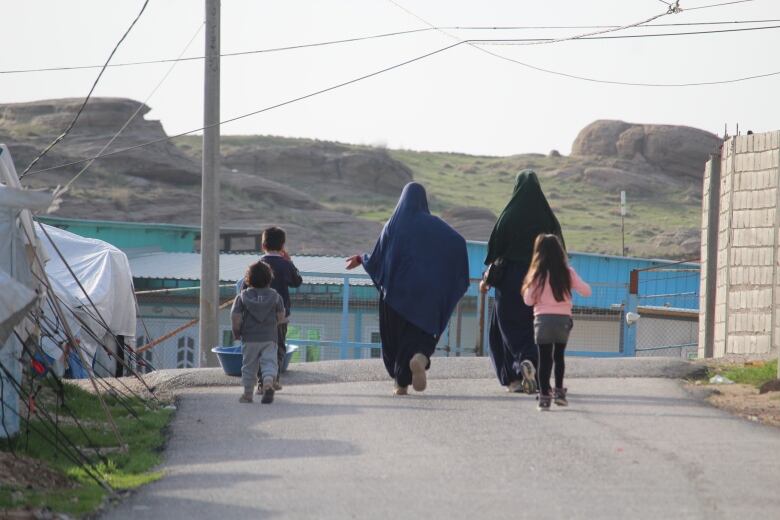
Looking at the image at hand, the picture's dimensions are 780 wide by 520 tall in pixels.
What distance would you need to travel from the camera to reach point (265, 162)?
77250 millimetres

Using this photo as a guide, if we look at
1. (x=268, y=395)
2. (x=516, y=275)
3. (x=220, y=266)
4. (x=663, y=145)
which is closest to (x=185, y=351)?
(x=220, y=266)

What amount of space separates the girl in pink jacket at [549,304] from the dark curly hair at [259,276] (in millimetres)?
2357

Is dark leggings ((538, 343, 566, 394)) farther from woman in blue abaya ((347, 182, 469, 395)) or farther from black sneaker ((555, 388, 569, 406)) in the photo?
woman in blue abaya ((347, 182, 469, 395))

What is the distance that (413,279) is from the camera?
38.6 ft

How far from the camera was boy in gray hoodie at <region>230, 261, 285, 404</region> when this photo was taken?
11.3m

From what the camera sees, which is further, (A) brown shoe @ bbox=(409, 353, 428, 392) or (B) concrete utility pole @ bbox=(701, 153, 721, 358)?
(B) concrete utility pole @ bbox=(701, 153, 721, 358)

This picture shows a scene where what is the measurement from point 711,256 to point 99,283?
941 cm

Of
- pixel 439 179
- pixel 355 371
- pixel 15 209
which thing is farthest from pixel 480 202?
pixel 15 209

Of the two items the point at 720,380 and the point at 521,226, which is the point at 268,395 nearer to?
the point at 521,226

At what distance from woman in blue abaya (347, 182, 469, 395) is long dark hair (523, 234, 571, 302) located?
1445 millimetres

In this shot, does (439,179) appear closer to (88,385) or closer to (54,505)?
(88,385)

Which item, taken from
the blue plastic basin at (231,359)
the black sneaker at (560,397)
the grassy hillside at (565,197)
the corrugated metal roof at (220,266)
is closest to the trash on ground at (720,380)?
the black sneaker at (560,397)

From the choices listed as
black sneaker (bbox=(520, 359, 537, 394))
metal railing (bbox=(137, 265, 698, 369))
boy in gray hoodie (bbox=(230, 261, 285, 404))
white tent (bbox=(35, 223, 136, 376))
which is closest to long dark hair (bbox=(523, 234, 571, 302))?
black sneaker (bbox=(520, 359, 537, 394))

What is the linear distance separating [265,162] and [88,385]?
212ft
